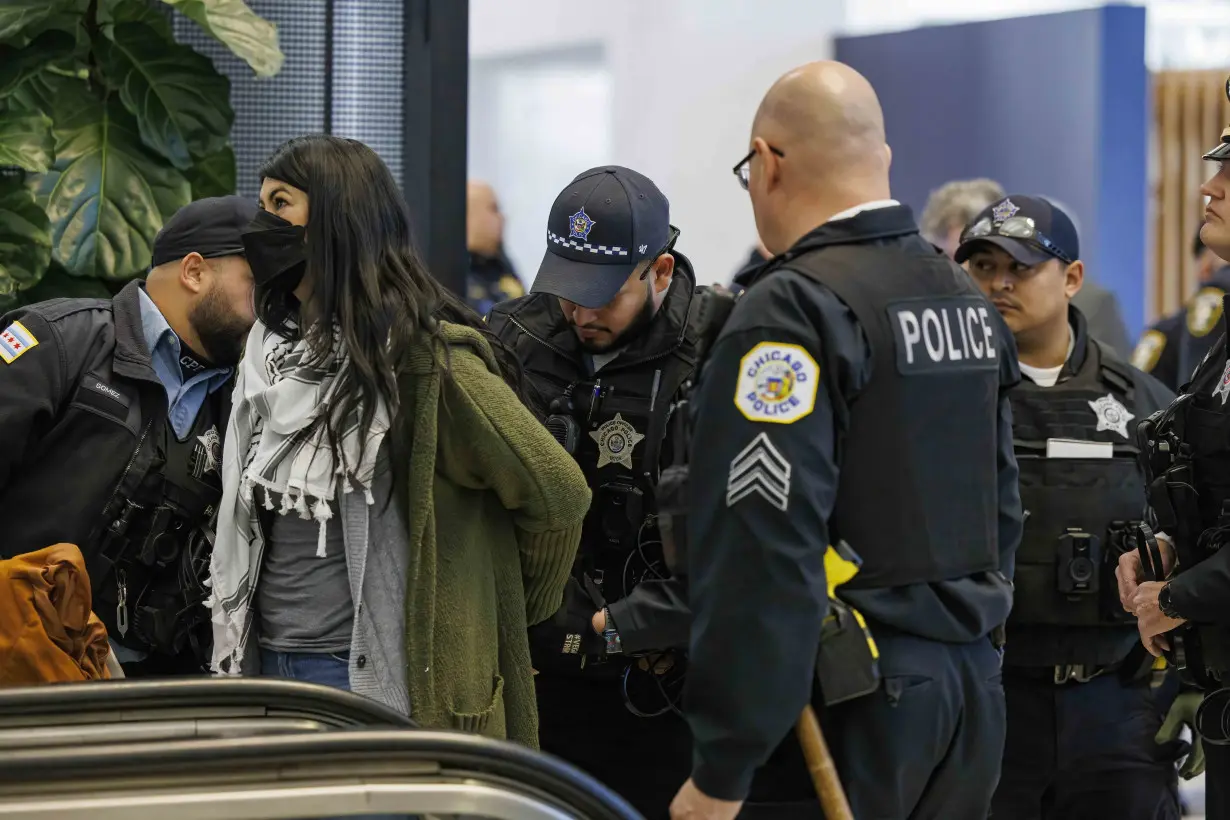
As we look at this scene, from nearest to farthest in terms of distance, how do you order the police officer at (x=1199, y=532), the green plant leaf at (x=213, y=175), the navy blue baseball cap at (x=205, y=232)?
the police officer at (x=1199, y=532)
the navy blue baseball cap at (x=205, y=232)
the green plant leaf at (x=213, y=175)

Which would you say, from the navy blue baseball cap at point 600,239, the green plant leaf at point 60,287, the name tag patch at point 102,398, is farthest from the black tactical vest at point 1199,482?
the green plant leaf at point 60,287

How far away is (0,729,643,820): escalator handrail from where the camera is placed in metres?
1.61

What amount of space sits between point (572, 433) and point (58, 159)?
157cm

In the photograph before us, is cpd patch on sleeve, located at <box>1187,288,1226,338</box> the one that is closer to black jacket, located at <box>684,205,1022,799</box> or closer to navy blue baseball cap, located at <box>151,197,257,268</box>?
black jacket, located at <box>684,205,1022,799</box>

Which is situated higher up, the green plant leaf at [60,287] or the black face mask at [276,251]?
the black face mask at [276,251]

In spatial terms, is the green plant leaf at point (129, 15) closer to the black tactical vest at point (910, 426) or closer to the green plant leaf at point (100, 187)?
the green plant leaf at point (100, 187)

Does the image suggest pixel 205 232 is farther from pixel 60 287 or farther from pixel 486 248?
pixel 486 248

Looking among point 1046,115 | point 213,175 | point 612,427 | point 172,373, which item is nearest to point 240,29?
point 213,175

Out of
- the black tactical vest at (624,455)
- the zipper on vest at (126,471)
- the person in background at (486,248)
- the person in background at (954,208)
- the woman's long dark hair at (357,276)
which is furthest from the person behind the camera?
the person in background at (486,248)

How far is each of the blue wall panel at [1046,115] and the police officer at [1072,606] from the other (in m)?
3.81

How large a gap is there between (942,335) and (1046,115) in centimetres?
525

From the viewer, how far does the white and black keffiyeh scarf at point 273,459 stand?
2.28 m

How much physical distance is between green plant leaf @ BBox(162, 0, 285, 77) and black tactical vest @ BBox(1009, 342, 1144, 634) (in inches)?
71.5

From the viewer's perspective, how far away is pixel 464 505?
237 centimetres
